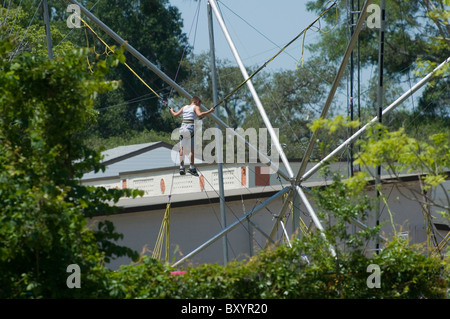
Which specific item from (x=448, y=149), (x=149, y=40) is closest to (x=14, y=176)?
(x=448, y=149)

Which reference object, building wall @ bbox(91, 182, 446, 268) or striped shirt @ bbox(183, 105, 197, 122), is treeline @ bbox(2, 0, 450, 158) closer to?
building wall @ bbox(91, 182, 446, 268)

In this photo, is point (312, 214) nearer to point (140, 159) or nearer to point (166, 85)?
point (140, 159)

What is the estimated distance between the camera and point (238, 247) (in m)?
22.4

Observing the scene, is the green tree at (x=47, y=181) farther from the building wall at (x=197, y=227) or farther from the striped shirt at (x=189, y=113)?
the building wall at (x=197, y=227)

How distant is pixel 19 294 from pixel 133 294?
1.26m

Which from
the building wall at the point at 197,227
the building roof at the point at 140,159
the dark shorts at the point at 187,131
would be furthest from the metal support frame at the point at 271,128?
the building roof at the point at 140,159

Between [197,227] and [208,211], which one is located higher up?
[208,211]

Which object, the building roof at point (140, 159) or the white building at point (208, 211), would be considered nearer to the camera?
the white building at point (208, 211)

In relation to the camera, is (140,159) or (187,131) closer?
(187,131)

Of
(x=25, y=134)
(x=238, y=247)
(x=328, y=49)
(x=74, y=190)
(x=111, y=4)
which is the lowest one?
(x=238, y=247)

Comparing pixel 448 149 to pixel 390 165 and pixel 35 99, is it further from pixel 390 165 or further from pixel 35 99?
pixel 35 99

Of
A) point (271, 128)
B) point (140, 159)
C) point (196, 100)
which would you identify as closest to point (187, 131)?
point (196, 100)

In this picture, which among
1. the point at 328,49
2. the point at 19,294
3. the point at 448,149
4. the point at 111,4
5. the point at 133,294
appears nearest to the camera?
the point at 19,294

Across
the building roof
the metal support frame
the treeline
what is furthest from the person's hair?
the treeline
